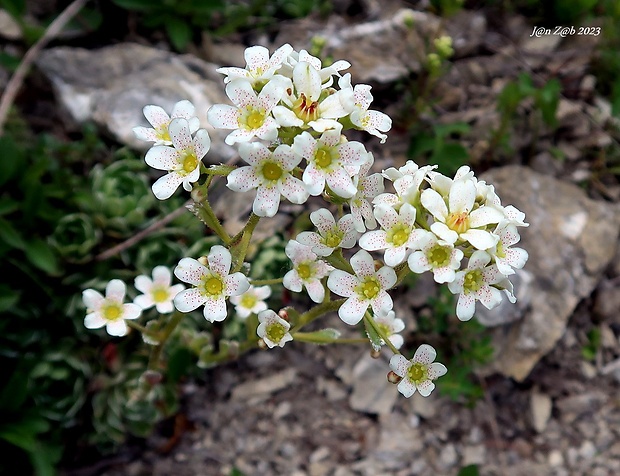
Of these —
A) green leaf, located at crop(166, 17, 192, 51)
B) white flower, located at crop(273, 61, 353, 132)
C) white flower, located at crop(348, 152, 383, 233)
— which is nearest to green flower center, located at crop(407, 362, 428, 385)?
white flower, located at crop(348, 152, 383, 233)

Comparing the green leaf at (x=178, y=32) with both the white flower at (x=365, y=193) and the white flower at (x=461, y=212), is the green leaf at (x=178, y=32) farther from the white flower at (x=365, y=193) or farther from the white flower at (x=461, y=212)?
the white flower at (x=461, y=212)

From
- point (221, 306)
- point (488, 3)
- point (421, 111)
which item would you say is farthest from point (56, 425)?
point (488, 3)

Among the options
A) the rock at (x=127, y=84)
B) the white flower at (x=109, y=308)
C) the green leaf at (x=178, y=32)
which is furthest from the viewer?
the green leaf at (x=178, y=32)

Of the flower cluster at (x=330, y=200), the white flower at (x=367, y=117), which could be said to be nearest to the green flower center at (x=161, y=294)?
the flower cluster at (x=330, y=200)

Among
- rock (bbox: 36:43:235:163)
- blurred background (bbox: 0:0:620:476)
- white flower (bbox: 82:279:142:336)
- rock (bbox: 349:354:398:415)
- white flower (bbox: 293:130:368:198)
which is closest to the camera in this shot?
white flower (bbox: 293:130:368:198)

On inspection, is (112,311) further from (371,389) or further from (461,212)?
(371,389)

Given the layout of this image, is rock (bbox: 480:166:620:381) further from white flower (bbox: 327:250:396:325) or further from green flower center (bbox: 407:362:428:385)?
white flower (bbox: 327:250:396:325)
